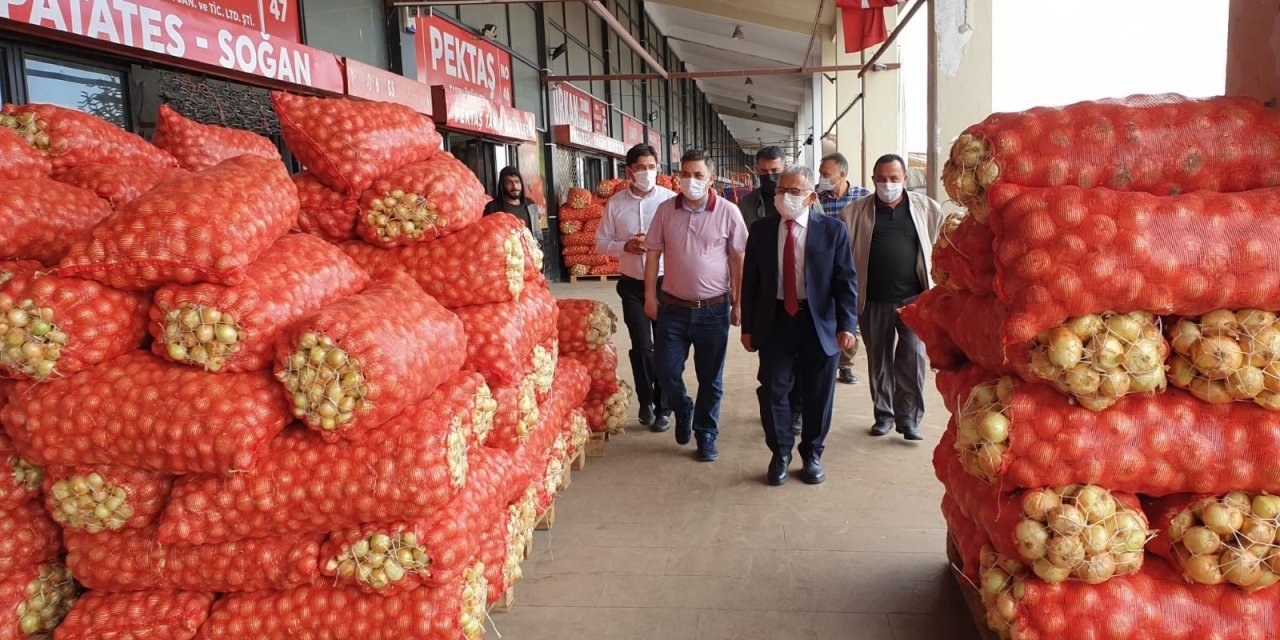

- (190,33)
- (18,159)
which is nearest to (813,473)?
(18,159)

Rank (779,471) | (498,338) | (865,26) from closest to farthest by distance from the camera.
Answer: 1. (498,338)
2. (779,471)
3. (865,26)

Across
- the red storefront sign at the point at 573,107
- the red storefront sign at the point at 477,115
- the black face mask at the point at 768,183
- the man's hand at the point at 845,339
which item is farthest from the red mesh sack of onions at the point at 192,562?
the red storefront sign at the point at 573,107

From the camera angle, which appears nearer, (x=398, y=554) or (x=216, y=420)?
(x=216, y=420)

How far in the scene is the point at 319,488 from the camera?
2.23 meters

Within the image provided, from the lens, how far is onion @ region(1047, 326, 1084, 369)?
192 centimetres

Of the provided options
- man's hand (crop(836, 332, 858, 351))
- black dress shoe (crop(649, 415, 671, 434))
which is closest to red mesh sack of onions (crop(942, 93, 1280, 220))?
man's hand (crop(836, 332, 858, 351))

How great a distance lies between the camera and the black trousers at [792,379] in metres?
4.16

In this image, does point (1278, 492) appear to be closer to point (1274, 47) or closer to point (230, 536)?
point (1274, 47)

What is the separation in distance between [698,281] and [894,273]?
4.12ft

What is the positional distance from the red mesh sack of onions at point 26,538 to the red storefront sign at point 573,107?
12.1m

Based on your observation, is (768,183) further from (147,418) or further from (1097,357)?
(147,418)

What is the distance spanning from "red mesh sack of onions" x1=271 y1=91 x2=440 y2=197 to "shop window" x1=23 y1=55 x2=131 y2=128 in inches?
96.0

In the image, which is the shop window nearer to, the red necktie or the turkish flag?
the red necktie

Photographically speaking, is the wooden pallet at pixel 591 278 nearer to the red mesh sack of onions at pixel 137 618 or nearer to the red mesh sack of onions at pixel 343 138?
the red mesh sack of onions at pixel 343 138
